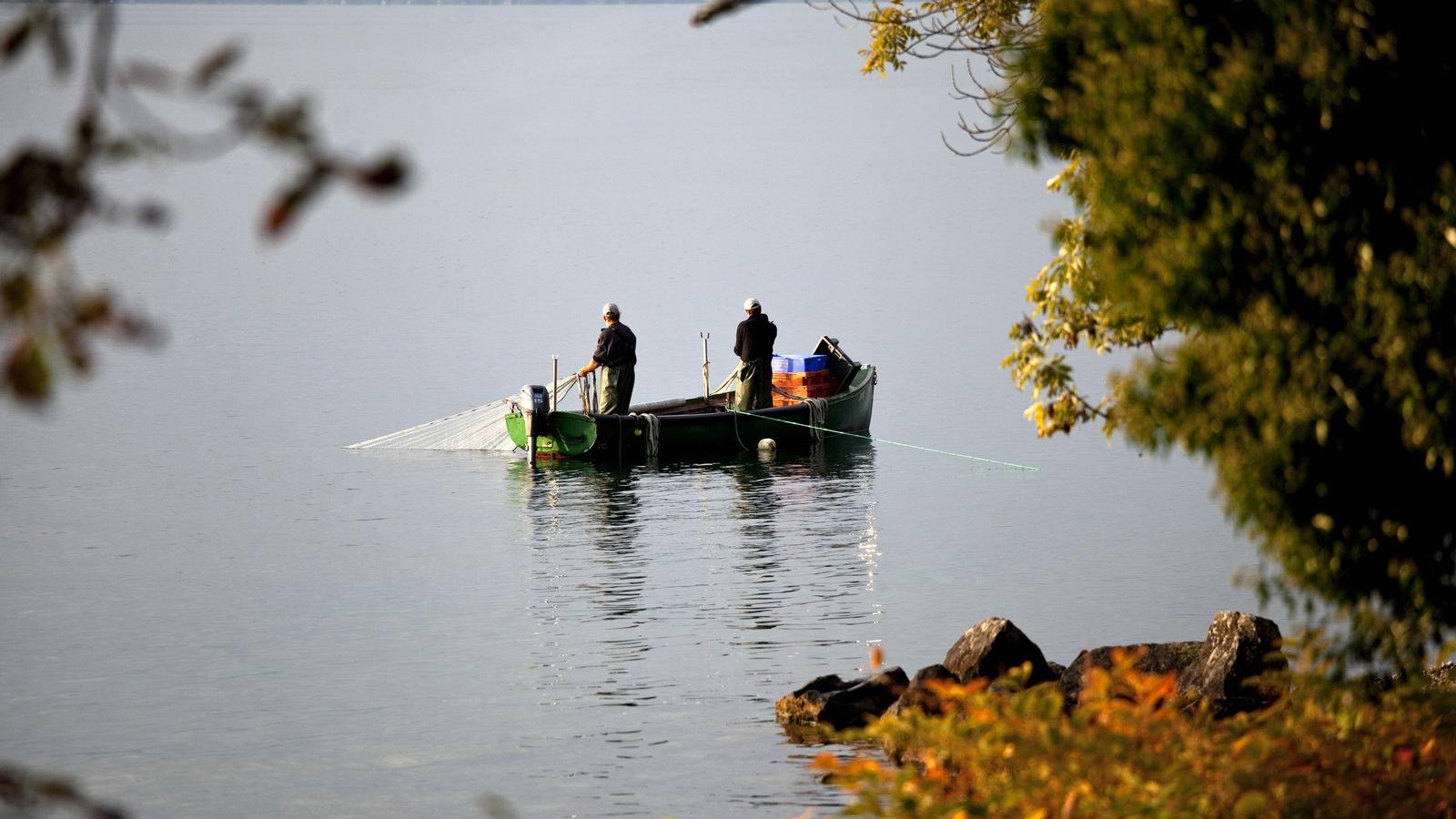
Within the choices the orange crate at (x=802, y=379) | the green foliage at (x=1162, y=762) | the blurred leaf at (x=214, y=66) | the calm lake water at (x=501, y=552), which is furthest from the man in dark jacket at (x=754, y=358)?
the blurred leaf at (x=214, y=66)

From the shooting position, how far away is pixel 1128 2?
7.65 metres

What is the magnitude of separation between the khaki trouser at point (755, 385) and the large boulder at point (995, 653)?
45.4 feet

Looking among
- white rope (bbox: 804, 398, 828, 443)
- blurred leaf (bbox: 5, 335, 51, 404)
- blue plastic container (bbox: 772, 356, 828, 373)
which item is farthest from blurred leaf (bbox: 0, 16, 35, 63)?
blue plastic container (bbox: 772, 356, 828, 373)

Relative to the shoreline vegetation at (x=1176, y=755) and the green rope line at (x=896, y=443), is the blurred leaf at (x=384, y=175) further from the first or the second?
the green rope line at (x=896, y=443)

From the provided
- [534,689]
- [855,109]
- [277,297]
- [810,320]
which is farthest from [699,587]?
[855,109]

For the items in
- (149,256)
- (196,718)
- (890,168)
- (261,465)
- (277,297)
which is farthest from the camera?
(890,168)

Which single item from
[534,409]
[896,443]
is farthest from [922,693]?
[896,443]

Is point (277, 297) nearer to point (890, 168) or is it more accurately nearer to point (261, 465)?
point (261, 465)

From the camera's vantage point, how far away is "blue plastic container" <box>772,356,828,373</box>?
3008 cm

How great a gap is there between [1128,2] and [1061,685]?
7.28 metres

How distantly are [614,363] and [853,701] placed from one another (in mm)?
12947

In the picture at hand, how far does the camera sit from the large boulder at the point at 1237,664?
13.5 meters

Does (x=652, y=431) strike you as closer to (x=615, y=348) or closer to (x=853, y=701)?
(x=615, y=348)

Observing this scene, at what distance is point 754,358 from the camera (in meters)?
28.1
